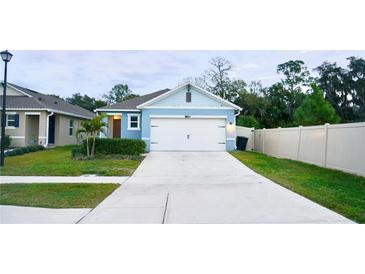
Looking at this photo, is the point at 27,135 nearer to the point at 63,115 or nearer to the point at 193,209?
the point at 63,115

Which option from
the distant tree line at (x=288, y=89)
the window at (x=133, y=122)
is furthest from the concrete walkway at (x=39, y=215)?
the distant tree line at (x=288, y=89)

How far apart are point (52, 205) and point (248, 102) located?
32328 mm

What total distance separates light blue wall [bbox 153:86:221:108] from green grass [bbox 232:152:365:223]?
701cm

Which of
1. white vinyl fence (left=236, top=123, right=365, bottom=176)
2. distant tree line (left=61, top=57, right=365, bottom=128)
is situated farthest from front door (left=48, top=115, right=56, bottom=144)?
distant tree line (left=61, top=57, right=365, bottom=128)

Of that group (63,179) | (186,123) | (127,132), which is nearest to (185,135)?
(186,123)

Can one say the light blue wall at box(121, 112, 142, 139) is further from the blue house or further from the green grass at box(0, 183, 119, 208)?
the green grass at box(0, 183, 119, 208)

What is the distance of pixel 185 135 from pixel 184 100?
229cm

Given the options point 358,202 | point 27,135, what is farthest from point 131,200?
point 27,135

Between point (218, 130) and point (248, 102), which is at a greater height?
point (248, 102)

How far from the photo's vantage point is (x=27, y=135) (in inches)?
762

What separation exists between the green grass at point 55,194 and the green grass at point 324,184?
201 inches

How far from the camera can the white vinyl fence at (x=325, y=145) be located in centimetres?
893

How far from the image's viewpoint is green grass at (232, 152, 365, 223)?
5.87 meters

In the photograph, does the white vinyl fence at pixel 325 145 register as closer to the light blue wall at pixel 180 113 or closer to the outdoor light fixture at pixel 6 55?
the light blue wall at pixel 180 113
